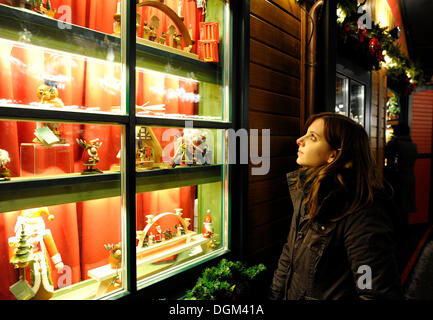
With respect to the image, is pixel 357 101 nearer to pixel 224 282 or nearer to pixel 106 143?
pixel 224 282

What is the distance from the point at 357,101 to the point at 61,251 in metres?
4.57

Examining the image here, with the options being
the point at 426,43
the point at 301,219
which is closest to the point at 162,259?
the point at 301,219

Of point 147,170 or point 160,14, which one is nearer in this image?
point 147,170

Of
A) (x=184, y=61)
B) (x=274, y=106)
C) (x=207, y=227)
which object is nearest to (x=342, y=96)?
(x=274, y=106)

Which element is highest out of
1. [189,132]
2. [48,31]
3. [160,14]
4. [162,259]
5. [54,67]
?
[160,14]

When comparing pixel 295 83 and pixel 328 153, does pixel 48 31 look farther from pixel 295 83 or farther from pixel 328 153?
pixel 295 83

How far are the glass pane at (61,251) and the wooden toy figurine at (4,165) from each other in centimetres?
21

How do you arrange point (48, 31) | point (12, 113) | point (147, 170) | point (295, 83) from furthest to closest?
point (295, 83), point (147, 170), point (48, 31), point (12, 113)

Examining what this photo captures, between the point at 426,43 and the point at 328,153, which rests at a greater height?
the point at 426,43

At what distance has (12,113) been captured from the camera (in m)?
1.28

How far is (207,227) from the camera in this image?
2.49 meters

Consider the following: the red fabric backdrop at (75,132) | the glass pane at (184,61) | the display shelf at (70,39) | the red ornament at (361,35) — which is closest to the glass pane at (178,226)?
the red fabric backdrop at (75,132)

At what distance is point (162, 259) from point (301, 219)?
1015 mm

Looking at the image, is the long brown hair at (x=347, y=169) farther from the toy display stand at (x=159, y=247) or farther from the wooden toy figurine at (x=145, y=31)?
the wooden toy figurine at (x=145, y=31)
